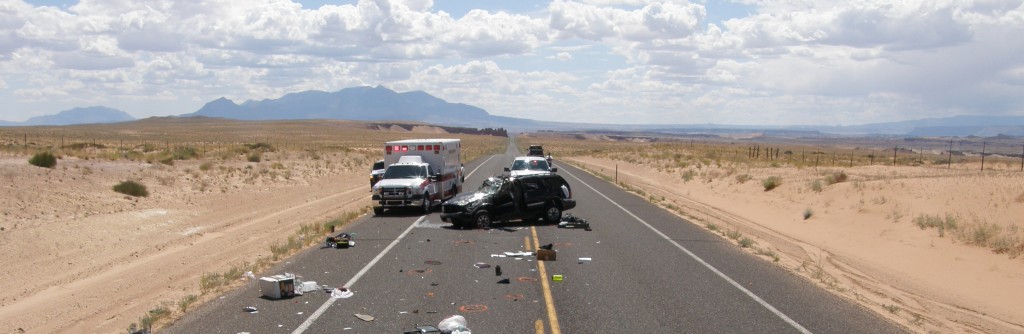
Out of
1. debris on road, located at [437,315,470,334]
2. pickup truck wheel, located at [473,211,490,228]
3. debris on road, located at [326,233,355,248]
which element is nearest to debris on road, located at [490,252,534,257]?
→ debris on road, located at [326,233,355,248]

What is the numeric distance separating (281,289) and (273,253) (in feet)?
18.7

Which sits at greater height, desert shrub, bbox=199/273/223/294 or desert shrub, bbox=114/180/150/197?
desert shrub, bbox=199/273/223/294

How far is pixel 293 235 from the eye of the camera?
Answer: 68.7ft

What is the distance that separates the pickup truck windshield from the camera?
26.4 metres

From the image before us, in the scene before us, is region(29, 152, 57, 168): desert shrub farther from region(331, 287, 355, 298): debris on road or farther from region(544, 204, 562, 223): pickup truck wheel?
region(331, 287, 355, 298): debris on road

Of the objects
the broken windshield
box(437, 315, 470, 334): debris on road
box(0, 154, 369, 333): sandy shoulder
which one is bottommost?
box(0, 154, 369, 333): sandy shoulder

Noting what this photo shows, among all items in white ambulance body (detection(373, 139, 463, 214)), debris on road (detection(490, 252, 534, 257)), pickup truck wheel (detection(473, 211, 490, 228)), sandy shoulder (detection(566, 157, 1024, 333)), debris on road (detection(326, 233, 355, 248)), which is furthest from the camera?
white ambulance body (detection(373, 139, 463, 214))

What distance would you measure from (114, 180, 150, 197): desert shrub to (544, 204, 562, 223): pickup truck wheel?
2016cm

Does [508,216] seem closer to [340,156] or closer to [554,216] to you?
[554,216]

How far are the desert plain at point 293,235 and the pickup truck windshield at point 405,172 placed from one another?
171 cm

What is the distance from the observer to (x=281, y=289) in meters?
12.1

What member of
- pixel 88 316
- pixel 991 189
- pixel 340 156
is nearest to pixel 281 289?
pixel 88 316

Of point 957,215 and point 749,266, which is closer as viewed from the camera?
point 749,266

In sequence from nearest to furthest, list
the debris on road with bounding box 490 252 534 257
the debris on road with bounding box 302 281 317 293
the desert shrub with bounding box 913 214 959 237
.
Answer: the debris on road with bounding box 302 281 317 293
the debris on road with bounding box 490 252 534 257
the desert shrub with bounding box 913 214 959 237
